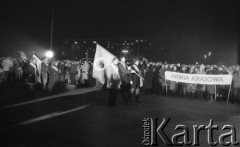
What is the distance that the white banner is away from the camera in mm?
15375

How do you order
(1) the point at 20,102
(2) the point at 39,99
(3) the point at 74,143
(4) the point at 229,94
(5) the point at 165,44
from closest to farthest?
(3) the point at 74,143, (1) the point at 20,102, (2) the point at 39,99, (4) the point at 229,94, (5) the point at 165,44

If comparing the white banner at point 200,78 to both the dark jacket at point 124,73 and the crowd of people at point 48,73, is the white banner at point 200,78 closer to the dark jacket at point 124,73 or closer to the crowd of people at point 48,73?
the dark jacket at point 124,73

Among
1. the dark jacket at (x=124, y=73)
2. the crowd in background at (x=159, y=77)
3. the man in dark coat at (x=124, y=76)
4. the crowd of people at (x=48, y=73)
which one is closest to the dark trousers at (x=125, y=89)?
the man in dark coat at (x=124, y=76)

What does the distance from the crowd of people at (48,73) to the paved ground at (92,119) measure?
278 cm

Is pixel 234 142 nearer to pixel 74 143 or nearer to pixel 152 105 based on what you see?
pixel 74 143

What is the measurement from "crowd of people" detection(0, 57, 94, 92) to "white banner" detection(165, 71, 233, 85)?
6.69m

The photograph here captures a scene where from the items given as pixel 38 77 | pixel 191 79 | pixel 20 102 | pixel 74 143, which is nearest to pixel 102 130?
pixel 74 143

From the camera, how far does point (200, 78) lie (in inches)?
628

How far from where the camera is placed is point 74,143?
7.46 metres

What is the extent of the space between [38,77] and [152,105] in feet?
24.3

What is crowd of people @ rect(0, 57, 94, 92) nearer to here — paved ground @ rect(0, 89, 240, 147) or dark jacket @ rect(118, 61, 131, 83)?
paved ground @ rect(0, 89, 240, 147)

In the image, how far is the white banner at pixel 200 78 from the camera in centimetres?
1538

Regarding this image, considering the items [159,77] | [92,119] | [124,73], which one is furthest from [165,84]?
[92,119]

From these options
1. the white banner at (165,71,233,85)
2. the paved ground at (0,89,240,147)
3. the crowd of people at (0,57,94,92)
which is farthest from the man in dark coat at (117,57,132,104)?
the crowd of people at (0,57,94,92)
